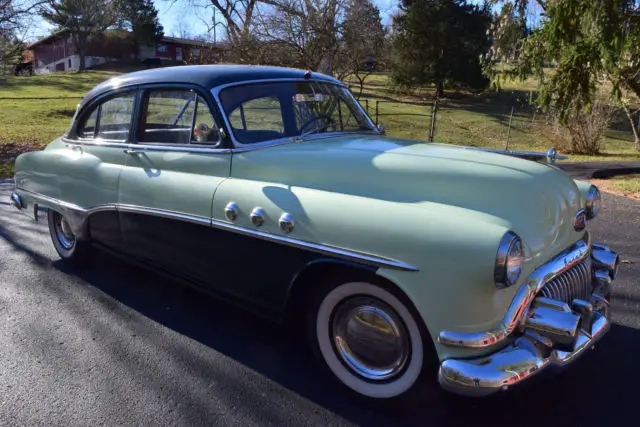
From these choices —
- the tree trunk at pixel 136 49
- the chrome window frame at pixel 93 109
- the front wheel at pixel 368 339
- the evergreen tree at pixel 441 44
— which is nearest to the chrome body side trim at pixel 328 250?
the front wheel at pixel 368 339

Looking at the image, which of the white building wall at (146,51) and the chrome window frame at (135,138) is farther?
the white building wall at (146,51)

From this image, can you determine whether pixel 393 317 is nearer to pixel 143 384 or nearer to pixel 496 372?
pixel 496 372

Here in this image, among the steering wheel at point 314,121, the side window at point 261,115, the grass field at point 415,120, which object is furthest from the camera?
the grass field at point 415,120

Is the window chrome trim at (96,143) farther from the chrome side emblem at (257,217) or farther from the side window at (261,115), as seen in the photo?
the chrome side emblem at (257,217)

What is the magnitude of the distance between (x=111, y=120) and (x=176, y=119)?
80 centimetres

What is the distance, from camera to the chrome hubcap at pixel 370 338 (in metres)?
2.38

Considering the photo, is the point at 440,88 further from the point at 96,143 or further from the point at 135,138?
the point at 135,138

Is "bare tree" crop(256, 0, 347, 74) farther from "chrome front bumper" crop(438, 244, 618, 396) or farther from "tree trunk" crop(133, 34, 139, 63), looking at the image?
"tree trunk" crop(133, 34, 139, 63)

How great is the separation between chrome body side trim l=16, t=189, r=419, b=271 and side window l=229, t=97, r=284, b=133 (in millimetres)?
702

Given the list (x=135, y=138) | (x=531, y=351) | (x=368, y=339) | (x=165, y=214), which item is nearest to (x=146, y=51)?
(x=135, y=138)

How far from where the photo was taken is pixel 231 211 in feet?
9.41

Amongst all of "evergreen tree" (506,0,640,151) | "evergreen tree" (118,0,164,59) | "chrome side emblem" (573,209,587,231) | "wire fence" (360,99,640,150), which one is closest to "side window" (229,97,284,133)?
"chrome side emblem" (573,209,587,231)

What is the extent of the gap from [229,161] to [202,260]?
0.62 meters

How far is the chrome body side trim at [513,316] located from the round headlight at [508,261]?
0.13 meters
